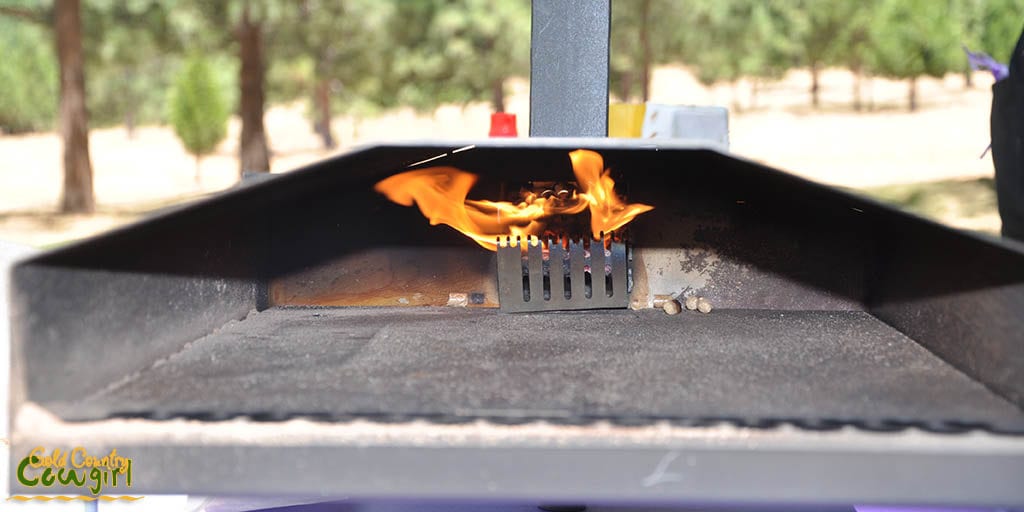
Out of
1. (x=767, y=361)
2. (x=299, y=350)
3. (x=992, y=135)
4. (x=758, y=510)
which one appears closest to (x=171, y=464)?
(x=299, y=350)

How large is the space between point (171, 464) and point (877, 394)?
3.39 ft

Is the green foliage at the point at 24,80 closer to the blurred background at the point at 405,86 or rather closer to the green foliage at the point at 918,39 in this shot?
the blurred background at the point at 405,86

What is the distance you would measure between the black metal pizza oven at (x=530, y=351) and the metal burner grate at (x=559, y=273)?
0.05 m

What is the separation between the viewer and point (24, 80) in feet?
70.6

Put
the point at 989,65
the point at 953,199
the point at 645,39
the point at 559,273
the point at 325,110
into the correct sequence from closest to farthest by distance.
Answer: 1. the point at 559,273
2. the point at 989,65
3. the point at 953,199
4. the point at 645,39
5. the point at 325,110

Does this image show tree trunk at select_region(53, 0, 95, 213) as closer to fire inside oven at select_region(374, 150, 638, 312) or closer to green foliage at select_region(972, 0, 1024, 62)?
fire inside oven at select_region(374, 150, 638, 312)

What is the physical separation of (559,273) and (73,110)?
363 inches

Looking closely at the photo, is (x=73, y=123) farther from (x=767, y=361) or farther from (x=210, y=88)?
(x=767, y=361)

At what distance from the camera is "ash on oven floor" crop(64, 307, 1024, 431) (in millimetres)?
1207

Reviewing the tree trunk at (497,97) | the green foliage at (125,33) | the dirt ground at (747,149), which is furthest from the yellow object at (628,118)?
the tree trunk at (497,97)

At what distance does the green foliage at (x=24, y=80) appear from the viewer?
2120 cm

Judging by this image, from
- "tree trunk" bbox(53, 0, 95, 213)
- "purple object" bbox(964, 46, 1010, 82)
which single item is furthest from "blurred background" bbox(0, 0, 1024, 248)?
"purple object" bbox(964, 46, 1010, 82)

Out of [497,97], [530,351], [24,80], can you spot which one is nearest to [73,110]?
[497,97]

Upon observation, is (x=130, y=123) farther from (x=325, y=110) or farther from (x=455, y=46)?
(x=455, y=46)
